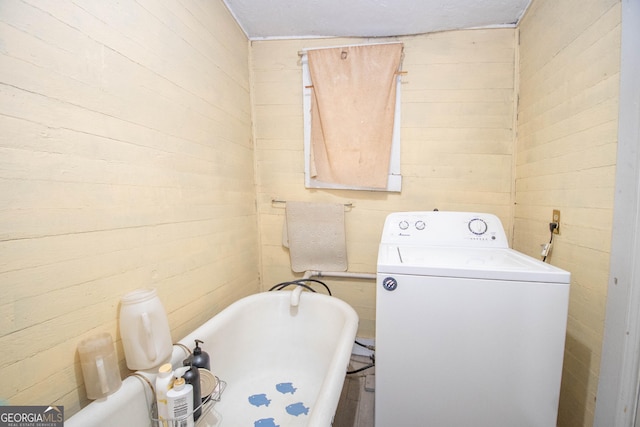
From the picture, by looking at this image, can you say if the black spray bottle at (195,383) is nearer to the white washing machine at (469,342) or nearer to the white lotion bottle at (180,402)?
the white lotion bottle at (180,402)

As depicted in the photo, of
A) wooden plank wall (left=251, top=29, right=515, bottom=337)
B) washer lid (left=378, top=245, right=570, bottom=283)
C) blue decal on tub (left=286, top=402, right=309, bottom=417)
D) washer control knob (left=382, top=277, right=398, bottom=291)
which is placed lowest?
blue decal on tub (left=286, top=402, right=309, bottom=417)

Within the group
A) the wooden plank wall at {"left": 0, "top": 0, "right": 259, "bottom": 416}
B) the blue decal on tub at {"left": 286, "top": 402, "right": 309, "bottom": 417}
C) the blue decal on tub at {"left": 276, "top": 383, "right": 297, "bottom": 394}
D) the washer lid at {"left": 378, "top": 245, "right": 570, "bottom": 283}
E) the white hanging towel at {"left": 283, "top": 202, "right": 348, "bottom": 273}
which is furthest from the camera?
the white hanging towel at {"left": 283, "top": 202, "right": 348, "bottom": 273}

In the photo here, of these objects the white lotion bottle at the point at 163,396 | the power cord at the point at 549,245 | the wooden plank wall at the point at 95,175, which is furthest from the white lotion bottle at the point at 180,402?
the power cord at the point at 549,245

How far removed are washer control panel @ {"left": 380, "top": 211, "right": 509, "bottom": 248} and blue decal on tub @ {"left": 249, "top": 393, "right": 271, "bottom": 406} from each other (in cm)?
102

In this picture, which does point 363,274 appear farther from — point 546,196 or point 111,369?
point 111,369

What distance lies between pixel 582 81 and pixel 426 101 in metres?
0.77

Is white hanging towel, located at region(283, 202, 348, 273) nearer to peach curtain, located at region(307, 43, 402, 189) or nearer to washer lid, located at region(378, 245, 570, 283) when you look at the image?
peach curtain, located at region(307, 43, 402, 189)

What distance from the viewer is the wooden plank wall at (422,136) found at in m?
1.62

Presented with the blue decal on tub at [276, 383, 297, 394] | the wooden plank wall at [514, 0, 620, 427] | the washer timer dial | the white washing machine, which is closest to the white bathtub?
the blue decal on tub at [276, 383, 297, 394]

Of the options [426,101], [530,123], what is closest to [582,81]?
[530,123]

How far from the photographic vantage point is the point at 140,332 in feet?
2.66

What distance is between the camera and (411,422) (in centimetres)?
98

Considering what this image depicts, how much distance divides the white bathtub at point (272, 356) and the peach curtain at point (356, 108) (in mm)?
898

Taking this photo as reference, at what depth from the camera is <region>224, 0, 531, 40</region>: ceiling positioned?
1.42 m
